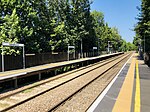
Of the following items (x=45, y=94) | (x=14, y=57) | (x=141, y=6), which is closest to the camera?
(x=45, y=94)

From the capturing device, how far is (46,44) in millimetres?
41188

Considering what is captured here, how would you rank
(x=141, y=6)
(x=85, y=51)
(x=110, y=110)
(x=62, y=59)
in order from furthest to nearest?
1. (x=85, y=51)
2. (x=141, y=6)
3. (x=62, y=59)
4. (x=110, y=110)

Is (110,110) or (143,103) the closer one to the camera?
(110,110)

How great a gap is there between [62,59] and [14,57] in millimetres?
19559

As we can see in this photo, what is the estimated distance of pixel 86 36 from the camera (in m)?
66.3

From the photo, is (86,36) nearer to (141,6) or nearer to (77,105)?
(141,6)

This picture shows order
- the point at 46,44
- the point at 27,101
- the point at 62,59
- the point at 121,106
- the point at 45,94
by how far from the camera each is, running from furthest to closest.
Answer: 1. the point at 62,59
2. the point at 46,44
3. the point at 45,94
4. the point at 27,101
5. the point at 121,106

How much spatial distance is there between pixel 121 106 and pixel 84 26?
5685 centimetres

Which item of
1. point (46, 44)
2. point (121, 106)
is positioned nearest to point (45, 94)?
point (121, 106)

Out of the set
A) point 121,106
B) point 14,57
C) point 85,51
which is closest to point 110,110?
point 121,106

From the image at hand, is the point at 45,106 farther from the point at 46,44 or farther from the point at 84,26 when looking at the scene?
the point at 84,26

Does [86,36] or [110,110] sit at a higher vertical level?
[86,36]

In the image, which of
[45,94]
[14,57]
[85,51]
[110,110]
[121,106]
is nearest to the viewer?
[110,110]

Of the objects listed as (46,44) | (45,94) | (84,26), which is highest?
(84,26)
